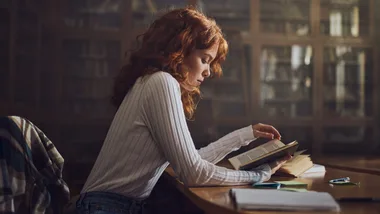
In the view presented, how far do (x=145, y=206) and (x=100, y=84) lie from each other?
1216mm

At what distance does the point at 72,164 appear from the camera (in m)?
2.66

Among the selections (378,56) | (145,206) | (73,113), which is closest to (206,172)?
(145,206)

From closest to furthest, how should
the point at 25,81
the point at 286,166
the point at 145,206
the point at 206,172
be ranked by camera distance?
the point at 206,172
the point at 145,206
the point at 286,166
the point at 25,81

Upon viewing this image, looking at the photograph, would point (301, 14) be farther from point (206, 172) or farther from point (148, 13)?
point (206, 172)

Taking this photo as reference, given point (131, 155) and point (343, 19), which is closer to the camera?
point (131, 155)

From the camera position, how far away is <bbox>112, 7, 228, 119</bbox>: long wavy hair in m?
1.67

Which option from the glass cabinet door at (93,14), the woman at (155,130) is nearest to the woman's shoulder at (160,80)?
the woman at (155,130)

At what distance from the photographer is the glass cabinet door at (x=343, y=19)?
302 cm

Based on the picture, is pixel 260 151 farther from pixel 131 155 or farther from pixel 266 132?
pixel 131 155

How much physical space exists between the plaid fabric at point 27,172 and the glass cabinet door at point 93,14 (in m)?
1.19

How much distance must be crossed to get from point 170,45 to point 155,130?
34 cm

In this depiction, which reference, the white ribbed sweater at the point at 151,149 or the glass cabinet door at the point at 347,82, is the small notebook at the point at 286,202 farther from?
the glass cabinet door at the point at 347,82

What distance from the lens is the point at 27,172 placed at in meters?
1.52

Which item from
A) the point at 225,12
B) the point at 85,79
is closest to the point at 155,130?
the point at 85,79
